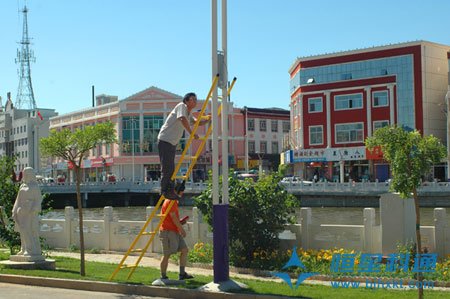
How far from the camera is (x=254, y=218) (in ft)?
48.8

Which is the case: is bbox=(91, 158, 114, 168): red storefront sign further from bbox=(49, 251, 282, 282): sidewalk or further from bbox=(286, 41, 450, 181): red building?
bbox=(49, 251, 282, 282): sidewalk

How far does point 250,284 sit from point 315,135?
5420 cm

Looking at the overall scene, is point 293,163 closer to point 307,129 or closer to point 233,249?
point 307,129

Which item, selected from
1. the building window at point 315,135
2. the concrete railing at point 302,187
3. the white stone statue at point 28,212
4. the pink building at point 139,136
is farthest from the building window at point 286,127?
the white stone statue at point 28,212

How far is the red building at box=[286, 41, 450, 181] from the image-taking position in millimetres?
57844

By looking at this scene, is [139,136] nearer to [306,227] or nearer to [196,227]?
[196,227]


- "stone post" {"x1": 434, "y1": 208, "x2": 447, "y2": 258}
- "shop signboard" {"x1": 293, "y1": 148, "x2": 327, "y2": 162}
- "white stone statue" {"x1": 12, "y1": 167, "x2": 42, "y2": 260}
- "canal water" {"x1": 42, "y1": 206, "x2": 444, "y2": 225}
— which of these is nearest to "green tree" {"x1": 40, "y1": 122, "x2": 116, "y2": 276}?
"white stone statue" {"x1": 12, "y1": 167, "x2": 42, "y2": 260}

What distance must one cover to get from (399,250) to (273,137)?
74118 millimetres

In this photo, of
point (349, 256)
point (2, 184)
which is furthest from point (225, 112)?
point (2, 184)

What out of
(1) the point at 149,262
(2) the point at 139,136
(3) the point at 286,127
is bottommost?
(1) the point at 149,262

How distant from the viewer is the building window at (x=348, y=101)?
199 feet

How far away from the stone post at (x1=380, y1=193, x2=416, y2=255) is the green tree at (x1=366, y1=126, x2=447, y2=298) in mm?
4402

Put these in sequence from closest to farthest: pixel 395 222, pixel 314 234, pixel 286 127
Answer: pixel 395 222, pixel 314 234, pixel 286 127

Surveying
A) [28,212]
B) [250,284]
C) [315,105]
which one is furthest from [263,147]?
[250,284]
